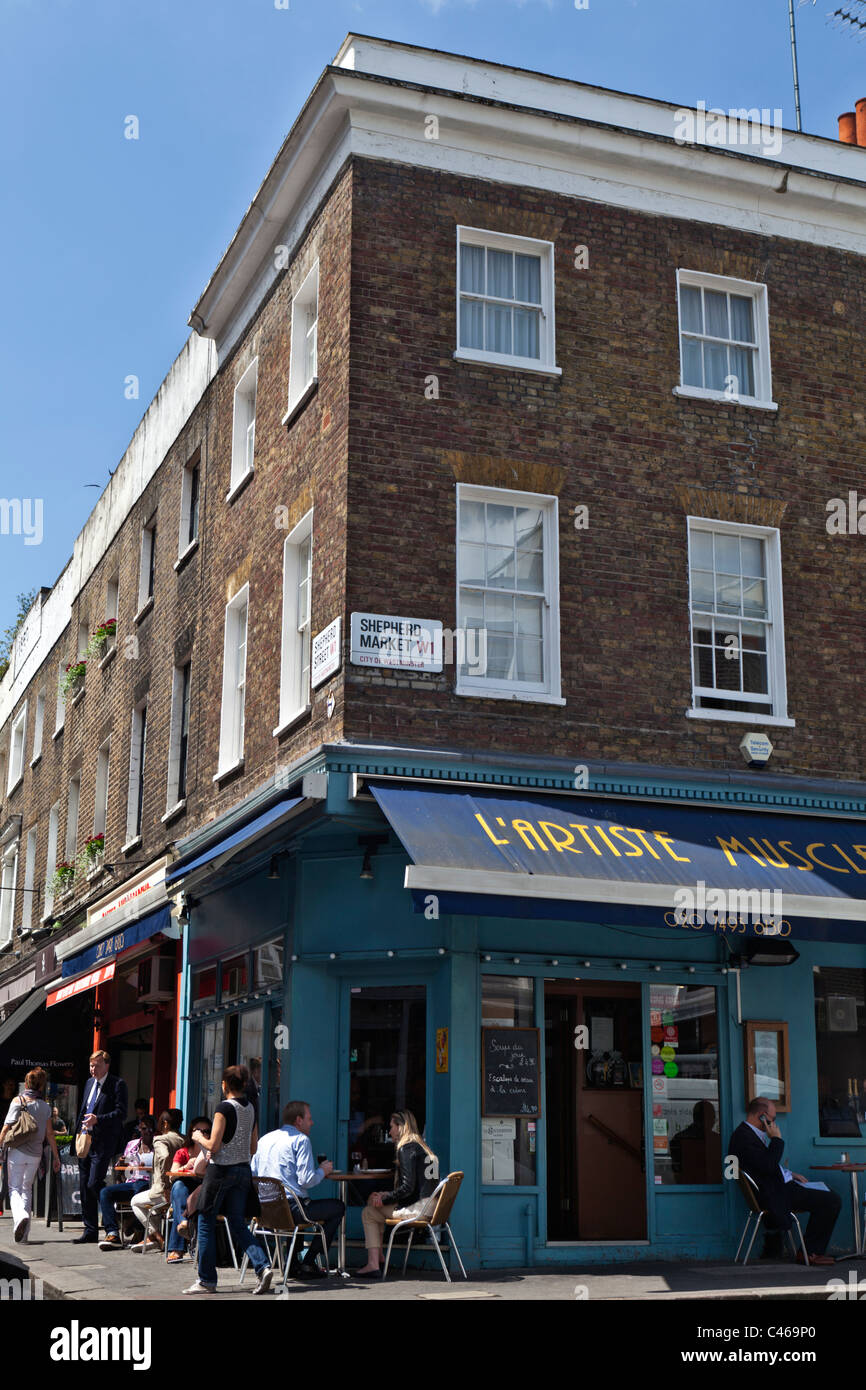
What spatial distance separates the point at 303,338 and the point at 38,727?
57.7 feet

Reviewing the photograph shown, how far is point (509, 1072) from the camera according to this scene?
13000 mm

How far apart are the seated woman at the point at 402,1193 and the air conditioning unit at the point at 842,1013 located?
4.46m

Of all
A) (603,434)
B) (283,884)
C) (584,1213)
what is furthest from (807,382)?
(584,1213)


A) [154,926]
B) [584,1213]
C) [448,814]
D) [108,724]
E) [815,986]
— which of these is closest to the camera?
[448,814]

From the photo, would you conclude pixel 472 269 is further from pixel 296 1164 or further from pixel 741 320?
pixel 296 1164

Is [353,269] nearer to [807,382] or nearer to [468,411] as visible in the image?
[468,411]

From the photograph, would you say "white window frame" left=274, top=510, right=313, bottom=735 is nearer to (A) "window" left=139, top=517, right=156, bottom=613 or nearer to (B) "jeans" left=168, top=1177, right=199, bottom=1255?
(B) "jeans" left=168, top=1177, right=199, bottom=1255

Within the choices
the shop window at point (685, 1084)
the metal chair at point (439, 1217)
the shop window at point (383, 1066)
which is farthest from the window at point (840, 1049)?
the metal chair at point (439, 1217)

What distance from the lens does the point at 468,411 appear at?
14234mm

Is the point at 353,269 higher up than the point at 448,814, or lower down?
higher up

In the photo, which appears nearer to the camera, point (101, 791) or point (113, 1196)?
point (113, 1196)

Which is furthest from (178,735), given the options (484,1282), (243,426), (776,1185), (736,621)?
(776,1185)

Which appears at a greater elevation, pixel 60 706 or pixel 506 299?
pixel 506 299

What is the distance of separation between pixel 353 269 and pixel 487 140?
211cm
